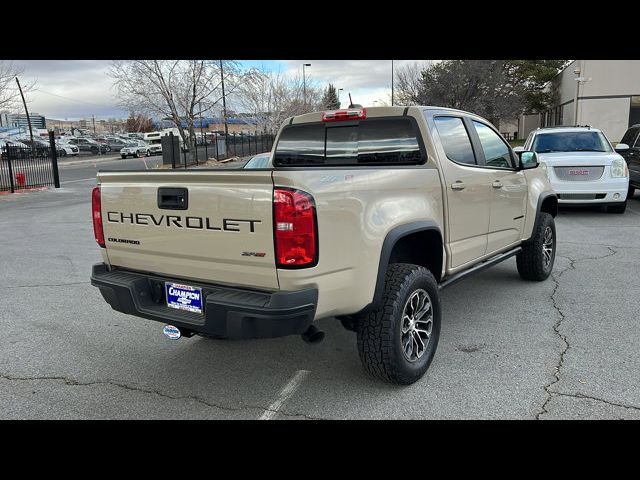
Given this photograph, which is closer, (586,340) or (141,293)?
(141,293)

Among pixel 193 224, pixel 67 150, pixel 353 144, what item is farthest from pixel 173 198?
pixel 67 150

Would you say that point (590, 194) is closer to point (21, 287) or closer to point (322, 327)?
point (322, 327)

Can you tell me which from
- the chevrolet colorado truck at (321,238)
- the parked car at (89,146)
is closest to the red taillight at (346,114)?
the chevrolet colorado truck at (321,238)

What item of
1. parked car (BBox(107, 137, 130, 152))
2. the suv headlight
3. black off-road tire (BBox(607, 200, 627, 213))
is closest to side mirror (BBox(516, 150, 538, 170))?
the suv headlight

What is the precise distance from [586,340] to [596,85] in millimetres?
34339

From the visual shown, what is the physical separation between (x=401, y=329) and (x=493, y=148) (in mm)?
2514

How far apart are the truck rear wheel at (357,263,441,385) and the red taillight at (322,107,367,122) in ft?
4.43

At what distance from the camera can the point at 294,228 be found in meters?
2.83

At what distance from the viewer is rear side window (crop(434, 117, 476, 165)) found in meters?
4.33

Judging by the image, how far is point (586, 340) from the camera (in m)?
4.30

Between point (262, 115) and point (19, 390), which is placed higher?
point (262, 115)

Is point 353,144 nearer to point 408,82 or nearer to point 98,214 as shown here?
point 98,214
